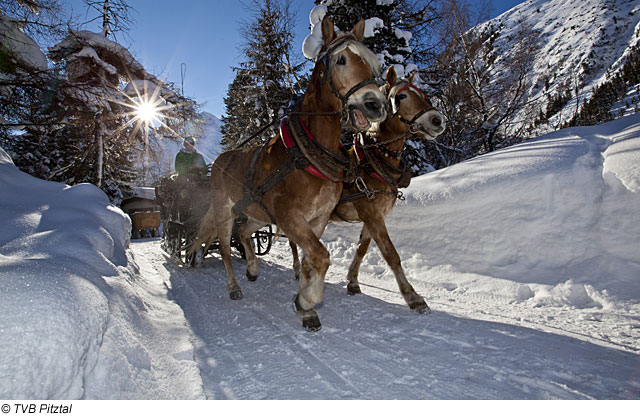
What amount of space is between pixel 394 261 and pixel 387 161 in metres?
1.29

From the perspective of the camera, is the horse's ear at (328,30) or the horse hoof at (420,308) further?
the horse hoof at (420,308)

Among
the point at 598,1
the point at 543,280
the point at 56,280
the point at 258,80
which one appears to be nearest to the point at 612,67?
the point at 598,1

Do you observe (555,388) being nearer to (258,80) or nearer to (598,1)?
(258,80)

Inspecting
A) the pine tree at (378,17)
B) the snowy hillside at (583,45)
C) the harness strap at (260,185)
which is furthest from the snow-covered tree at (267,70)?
the snowy hillside at (583,45)

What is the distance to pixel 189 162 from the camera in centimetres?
696

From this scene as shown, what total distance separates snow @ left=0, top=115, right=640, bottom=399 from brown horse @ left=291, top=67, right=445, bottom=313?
0.96 metres

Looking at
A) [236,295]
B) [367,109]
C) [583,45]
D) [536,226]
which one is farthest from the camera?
[583,45]

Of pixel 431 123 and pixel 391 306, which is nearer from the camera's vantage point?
pixel 391 306

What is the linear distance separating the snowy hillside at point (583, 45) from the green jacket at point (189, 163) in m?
74.4

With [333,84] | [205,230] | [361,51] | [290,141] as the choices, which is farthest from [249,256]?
[361,51]

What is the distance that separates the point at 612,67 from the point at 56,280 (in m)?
101

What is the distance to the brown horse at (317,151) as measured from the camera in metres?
2.67

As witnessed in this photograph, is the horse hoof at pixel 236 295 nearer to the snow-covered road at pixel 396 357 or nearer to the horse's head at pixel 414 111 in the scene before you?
the snow-covered road at pixel 396 357

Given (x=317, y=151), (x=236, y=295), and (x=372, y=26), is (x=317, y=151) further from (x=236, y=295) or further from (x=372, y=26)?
(x=372, y=26)
